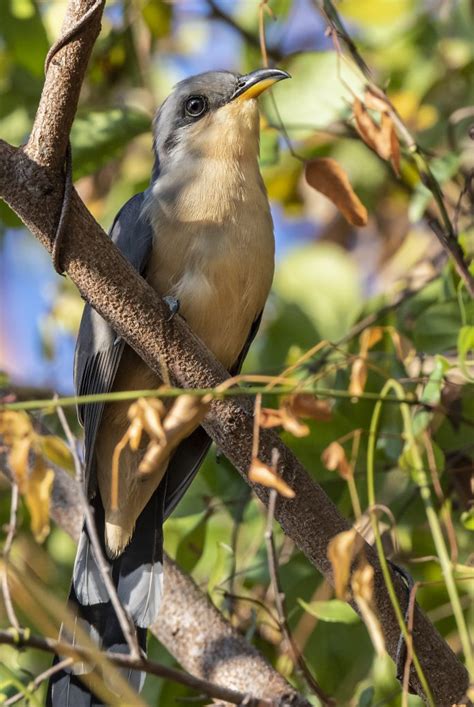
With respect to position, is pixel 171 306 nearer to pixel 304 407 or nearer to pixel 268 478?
pixel 304 407

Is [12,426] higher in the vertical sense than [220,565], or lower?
higher

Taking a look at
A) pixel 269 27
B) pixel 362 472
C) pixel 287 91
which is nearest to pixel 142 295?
pixel 362 472

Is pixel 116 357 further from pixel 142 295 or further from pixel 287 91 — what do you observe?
pixel 287 91

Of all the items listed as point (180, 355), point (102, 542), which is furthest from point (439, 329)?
point (102, 542)

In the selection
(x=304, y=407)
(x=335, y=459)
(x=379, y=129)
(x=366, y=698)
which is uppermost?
(x=379, y=129)

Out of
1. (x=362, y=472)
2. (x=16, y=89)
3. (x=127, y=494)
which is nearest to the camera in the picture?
(x=362, y=472)

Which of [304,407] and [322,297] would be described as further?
[322,297]

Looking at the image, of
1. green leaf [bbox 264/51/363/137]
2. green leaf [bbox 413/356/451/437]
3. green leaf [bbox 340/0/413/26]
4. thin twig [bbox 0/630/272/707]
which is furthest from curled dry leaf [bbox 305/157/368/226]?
green leaf [bbox 340/0/413/26]

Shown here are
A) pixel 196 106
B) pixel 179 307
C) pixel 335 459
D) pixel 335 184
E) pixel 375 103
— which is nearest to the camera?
pixel 335 459

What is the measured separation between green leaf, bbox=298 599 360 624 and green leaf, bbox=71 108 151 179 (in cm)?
198

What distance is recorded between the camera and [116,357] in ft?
11.7

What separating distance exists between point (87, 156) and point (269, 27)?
1.54 metres

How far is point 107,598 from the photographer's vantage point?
12.1ft

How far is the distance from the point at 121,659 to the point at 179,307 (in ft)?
5.58
